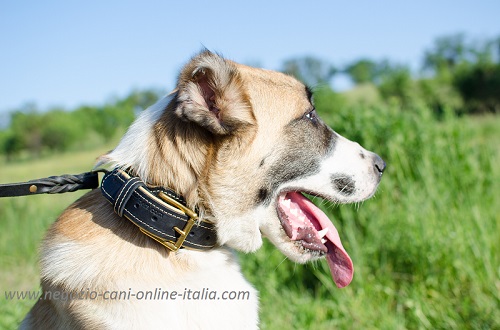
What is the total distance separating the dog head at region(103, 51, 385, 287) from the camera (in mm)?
2279

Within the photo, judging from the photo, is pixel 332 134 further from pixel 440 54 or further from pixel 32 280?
pixel 440 54

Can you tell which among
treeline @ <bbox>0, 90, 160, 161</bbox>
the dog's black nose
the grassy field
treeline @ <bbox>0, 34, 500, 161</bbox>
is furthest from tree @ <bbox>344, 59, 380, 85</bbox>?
the dog's black nose

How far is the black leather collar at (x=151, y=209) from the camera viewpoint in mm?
2080

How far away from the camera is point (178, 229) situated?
2.11m

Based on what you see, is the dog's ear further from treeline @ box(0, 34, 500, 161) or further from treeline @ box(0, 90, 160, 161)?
treeline @ box(0, 90, 160, 161)

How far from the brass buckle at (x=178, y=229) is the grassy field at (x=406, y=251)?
172 centimetres

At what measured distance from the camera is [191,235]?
7.34ft

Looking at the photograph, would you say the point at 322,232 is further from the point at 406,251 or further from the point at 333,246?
the point at 406,251

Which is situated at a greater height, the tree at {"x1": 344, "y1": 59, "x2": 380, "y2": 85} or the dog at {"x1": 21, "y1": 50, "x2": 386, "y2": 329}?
the dog at {"x1": 21, "y1": 50, "x2": 386, "y2": 329}

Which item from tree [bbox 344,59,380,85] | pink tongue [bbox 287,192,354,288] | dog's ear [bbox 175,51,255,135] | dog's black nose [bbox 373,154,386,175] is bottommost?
tree [bbox 344,59,380,85]

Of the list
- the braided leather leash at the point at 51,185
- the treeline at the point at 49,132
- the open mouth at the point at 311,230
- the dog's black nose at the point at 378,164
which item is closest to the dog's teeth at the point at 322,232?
the open mouth at the point at 311,230

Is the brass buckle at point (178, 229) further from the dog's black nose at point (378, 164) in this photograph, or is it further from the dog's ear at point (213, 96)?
the dog's black nose at point (378, 164)

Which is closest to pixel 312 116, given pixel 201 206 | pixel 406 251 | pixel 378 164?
pixel 378 164

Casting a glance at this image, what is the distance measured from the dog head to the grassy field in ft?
2.91
